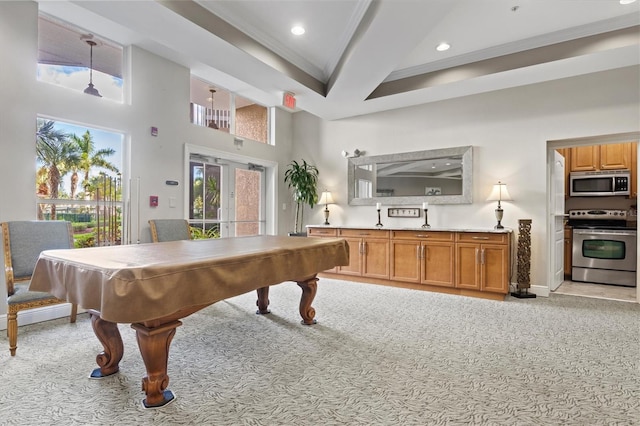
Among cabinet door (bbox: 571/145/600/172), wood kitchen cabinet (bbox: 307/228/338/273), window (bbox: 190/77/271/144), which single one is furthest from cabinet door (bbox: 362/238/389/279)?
cabinet door (bbox: 571/145/600/172)

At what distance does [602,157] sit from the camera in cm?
517

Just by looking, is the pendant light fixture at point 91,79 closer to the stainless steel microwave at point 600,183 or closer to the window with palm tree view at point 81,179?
the window with palm tree view at point 81,179

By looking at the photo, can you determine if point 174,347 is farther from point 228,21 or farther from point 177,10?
point 228,21

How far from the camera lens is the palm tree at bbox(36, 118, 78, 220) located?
335 centimetres

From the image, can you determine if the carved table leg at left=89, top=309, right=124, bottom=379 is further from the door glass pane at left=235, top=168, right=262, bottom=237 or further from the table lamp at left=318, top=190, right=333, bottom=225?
the table lamp at left=318, top=190, right=333, bottom=225

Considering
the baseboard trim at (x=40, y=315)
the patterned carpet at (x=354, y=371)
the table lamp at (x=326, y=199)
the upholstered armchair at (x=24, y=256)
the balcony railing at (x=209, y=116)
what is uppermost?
the balcony railing at (x=209, y=116)

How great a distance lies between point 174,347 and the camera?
101 inches

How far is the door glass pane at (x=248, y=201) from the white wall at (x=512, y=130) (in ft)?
6.00

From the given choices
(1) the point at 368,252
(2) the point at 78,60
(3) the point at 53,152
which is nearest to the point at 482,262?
(1) the point at 368,252

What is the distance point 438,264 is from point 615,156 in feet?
11.2

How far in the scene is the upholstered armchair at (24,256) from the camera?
2.47m

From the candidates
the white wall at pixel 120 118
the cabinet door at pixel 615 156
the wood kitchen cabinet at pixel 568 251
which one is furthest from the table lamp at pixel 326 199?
the cabinet door at pixel 615 156

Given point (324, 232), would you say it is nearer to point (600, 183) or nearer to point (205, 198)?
point (205, 198)

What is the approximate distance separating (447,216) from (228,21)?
381 centimetres
